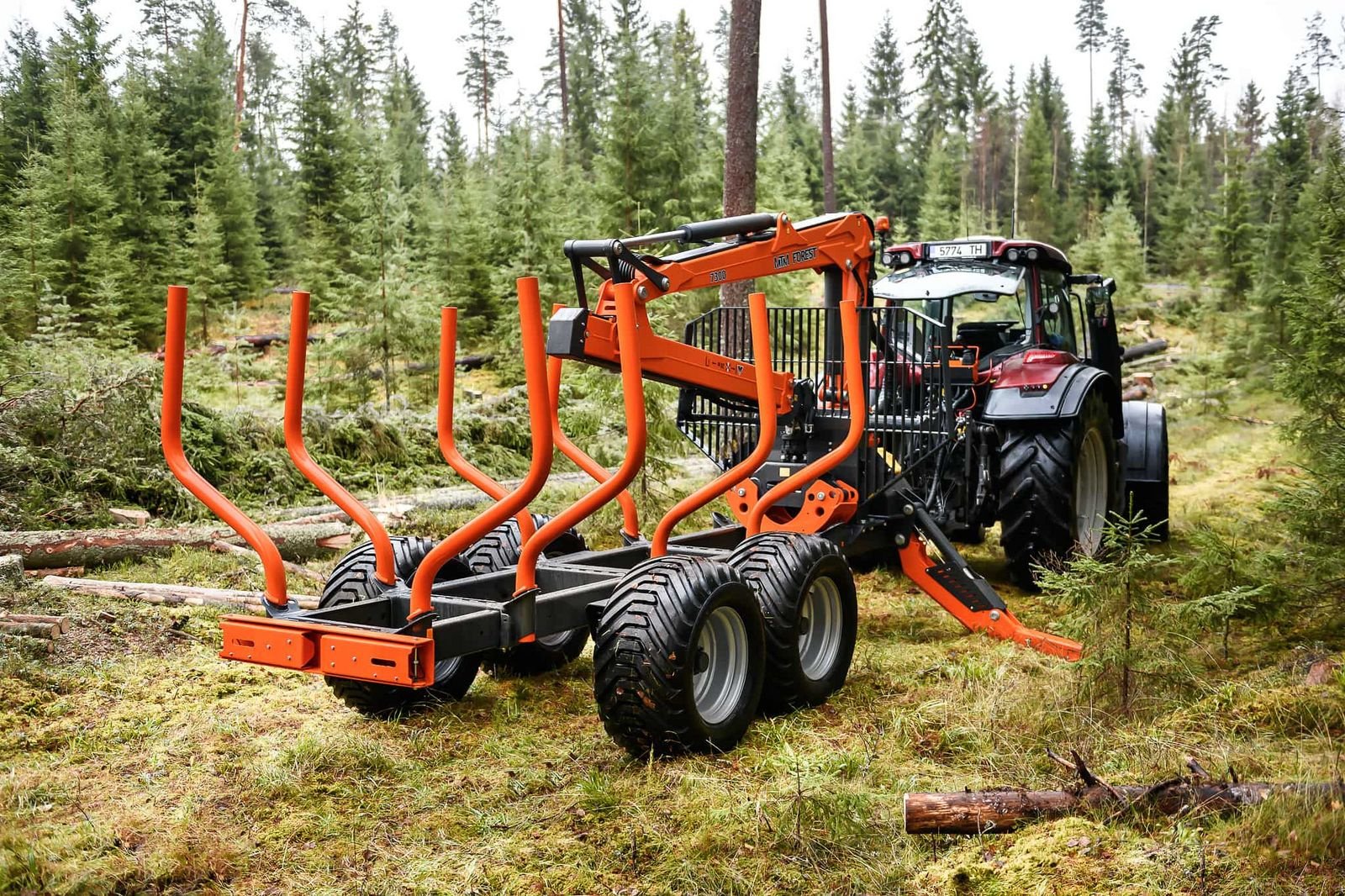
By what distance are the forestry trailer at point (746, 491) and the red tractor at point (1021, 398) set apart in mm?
21

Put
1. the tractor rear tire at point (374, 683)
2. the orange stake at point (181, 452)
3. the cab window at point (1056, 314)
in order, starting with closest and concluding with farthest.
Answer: the orange stake at point (181, 452), the tractor rear tire at point (374, 683), the cab window at point (1056, 314)

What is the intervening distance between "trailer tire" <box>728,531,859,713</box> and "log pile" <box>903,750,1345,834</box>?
1.33 meters

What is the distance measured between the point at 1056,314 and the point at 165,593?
6620mm

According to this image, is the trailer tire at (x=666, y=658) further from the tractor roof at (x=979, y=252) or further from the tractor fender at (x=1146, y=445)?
the tractor fender at (x=1146, y=445)

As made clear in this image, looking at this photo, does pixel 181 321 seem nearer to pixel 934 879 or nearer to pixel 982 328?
pixel 934 879

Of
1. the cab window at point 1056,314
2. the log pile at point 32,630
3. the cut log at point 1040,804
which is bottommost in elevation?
the cut log at point 1040,804

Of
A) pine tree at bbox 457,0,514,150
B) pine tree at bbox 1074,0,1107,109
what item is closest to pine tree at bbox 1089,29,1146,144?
pine tree at bbox 1074,0,1107,109

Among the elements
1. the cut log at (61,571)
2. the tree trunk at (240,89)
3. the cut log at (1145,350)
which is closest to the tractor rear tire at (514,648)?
the cut log at (61,571)

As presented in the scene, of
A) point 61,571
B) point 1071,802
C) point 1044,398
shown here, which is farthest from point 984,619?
point 61,571

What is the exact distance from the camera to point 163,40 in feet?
118

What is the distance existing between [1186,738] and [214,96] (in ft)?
95.9

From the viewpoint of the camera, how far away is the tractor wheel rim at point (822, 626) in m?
5.07

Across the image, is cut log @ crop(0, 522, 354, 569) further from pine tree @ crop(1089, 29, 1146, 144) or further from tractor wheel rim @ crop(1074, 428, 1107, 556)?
pine tree @ crop(1089, 29, 1146, 144)

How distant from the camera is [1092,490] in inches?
312
